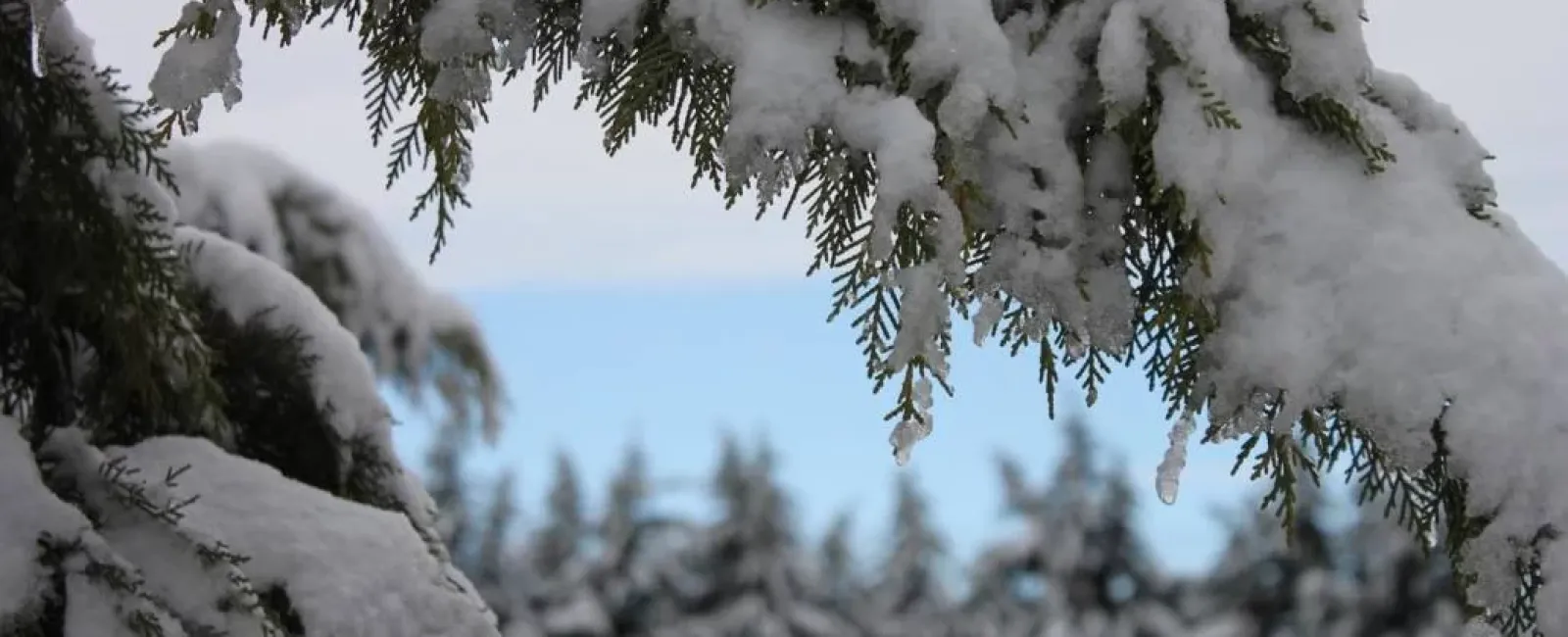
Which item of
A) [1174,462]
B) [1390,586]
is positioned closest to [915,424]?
[1174,462]

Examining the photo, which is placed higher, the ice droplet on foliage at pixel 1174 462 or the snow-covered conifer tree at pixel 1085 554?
the snow-covered conifer tree at pixel 1085 554

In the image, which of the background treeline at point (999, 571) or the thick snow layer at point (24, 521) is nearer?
the thick snow layer at point (24, 521)

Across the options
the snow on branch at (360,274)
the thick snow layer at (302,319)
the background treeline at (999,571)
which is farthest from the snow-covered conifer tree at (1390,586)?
the thick snow layer at (302,319)

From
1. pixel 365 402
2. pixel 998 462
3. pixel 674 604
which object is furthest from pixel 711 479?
pixel 365 402

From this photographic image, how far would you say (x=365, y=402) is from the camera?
2.45m

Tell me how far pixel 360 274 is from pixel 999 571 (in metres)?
18.1

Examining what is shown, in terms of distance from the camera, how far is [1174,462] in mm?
1483

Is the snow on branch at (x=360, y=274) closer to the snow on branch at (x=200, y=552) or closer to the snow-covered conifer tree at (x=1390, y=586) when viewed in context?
the snow on branch at (x=200, y=552)

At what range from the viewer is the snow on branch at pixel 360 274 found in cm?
495

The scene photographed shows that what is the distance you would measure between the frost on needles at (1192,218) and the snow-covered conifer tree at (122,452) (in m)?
0.70

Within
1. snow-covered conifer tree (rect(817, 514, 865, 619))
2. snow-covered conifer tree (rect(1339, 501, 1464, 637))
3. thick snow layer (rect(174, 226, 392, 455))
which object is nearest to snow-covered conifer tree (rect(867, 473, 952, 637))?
snow-covered conifer tree (rect(817, 514, 865, 619))

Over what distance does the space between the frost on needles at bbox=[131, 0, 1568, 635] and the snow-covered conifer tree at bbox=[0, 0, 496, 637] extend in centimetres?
70

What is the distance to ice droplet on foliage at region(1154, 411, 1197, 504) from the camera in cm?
146

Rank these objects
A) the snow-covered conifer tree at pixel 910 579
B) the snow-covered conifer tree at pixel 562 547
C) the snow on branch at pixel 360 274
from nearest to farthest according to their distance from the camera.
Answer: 1. the snow on branch at pixel 360 274
2. the snow-covered conifer tree at pixel 562 547
3. the snow-covered conifer tree at pixel 910 579
